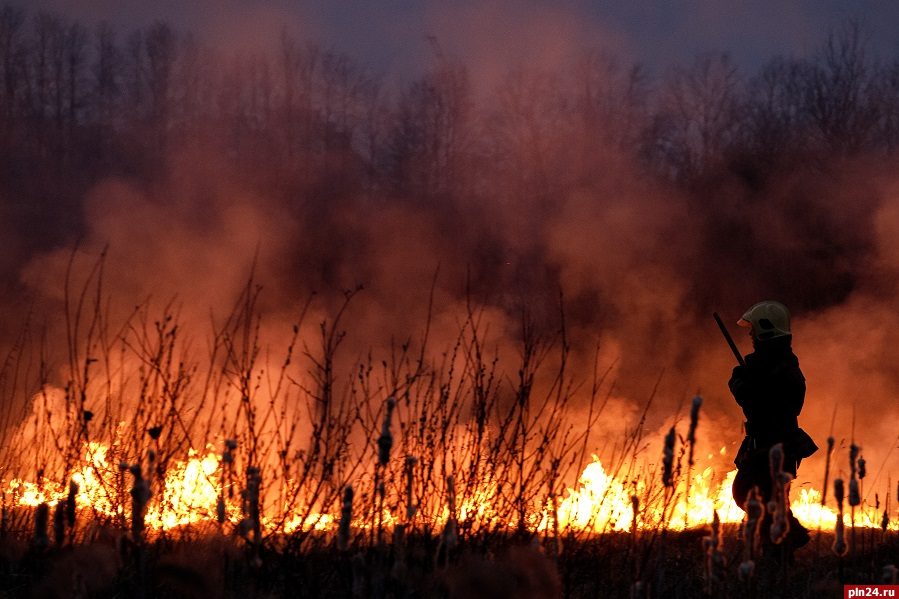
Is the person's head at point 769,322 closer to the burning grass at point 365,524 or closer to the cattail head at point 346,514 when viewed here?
the burning grass at point 365,524

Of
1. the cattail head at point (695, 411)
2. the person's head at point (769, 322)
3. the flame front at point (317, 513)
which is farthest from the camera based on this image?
the person's head at point (769, 322)

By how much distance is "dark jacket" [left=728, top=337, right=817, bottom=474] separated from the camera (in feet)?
18.4

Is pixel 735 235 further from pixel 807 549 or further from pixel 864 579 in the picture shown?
pixel 864 579

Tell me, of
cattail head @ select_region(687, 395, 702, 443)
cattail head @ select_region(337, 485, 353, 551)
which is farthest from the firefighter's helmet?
cattail head @ select_region(337, 485, 353, 551)

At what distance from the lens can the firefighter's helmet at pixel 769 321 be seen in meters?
5.72

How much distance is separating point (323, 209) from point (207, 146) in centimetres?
243

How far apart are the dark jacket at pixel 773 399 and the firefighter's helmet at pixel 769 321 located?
93mm

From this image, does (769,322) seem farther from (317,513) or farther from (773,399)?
(317,513)

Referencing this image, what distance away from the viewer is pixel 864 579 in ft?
13.8

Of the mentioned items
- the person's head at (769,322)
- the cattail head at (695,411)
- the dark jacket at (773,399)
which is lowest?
the cattail head at (695,411)

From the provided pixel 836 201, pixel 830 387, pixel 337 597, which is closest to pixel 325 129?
pixel 836 201

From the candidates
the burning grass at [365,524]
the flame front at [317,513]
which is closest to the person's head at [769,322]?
the flame front at [317,513]

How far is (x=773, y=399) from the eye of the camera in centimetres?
566

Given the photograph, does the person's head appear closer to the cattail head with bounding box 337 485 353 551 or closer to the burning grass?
the burning grass
